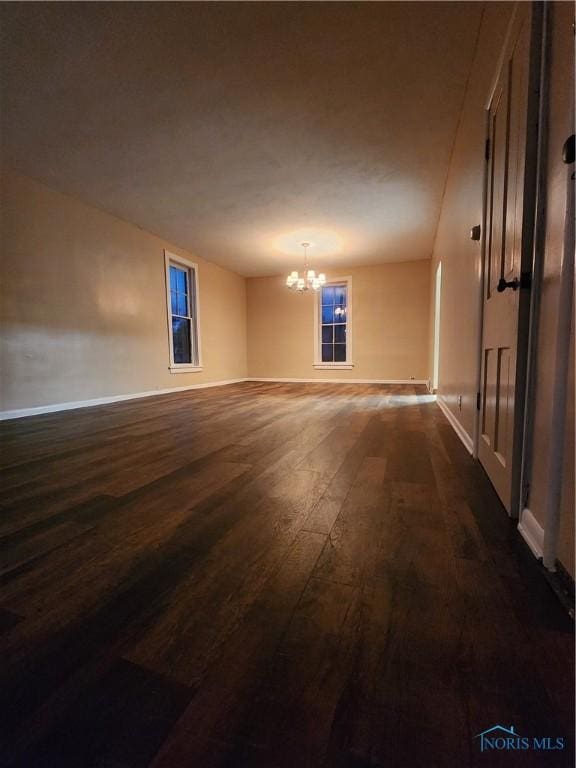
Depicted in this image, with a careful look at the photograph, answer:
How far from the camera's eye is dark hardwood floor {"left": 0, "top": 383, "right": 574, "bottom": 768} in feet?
1.72

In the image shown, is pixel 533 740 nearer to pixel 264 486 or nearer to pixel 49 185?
pixel 264 486

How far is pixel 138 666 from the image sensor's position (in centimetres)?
65

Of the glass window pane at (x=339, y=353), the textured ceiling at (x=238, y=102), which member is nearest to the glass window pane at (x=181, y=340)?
the textured ceiling at (x=238, y=102)

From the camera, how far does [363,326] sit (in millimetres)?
7445

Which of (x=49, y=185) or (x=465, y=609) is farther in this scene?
(x=49, y=185)

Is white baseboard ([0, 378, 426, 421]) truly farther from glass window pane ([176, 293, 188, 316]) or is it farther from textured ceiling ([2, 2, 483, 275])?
textured ceiling ([2, 2, 483, 275])

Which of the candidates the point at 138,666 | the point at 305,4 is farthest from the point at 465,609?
the point at 305,4

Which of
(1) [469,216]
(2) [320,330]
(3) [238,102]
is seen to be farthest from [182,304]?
(1) [469,216]

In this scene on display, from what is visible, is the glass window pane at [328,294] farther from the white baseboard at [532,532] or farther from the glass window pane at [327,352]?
the white baseboard at [532,532]

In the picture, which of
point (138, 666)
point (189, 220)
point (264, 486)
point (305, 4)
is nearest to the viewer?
point (138, 666)

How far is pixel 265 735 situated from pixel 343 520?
75cm

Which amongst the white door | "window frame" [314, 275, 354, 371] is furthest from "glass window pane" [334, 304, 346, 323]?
the white door

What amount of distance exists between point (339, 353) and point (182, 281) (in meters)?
3.80

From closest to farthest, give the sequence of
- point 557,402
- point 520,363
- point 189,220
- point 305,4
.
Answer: point 557,402, point 520,363, point 305,4, point 189,220
